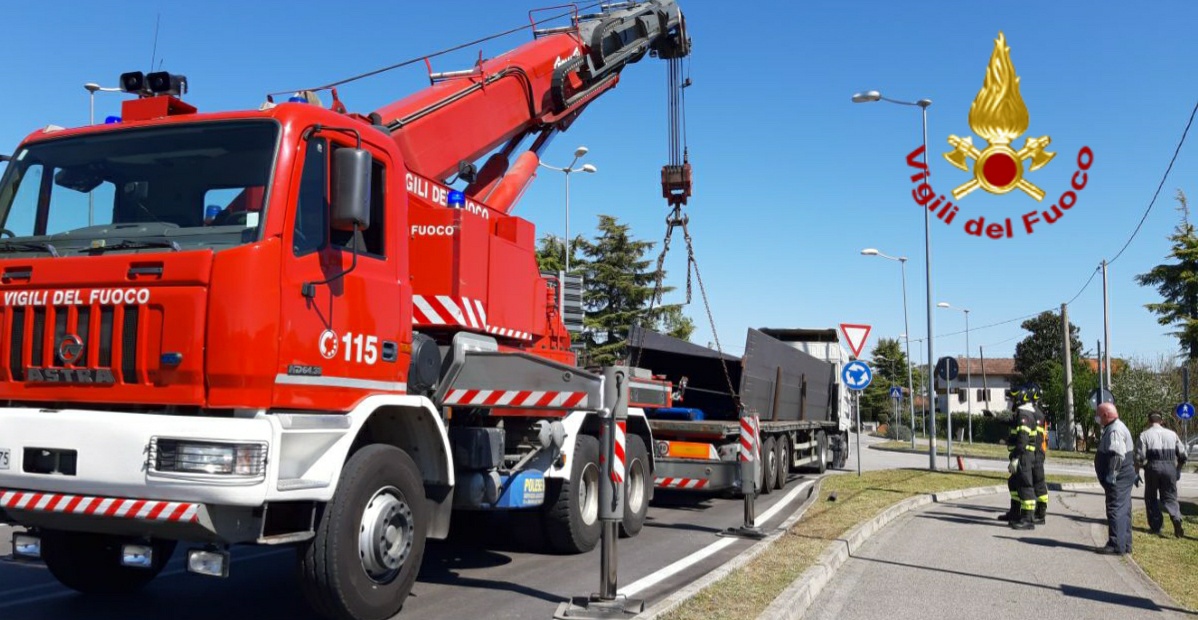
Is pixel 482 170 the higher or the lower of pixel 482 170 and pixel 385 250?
the higher

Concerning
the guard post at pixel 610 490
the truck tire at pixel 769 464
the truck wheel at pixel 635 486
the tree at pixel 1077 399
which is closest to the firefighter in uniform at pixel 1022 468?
the truck tire at pixel 769 464

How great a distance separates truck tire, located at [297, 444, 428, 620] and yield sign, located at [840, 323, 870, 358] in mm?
10622

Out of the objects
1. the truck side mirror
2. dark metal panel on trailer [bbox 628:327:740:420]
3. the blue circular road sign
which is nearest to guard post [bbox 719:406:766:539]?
dark metal panel on trailer [bbox 628:327:740:420]

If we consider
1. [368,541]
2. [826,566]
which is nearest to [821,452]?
[826,566]

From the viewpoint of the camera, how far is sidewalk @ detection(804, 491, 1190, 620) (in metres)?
6.93

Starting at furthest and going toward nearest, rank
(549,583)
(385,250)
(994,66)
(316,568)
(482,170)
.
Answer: (994,66) → (482,170) → (549,583) → (385,250) → (316,568)

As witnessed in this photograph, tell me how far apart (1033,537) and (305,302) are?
9371mm

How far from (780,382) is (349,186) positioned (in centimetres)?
1094

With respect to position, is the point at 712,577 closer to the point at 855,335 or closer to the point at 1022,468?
the point at 1022,468

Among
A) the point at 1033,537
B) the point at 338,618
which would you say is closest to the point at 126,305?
the point at 338,618

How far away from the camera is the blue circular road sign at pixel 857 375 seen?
15.7m

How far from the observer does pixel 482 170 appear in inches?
414

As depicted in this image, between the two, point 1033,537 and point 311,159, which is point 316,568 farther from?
point 1033,537

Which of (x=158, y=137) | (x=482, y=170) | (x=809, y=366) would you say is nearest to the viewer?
(x=158, y=137)
